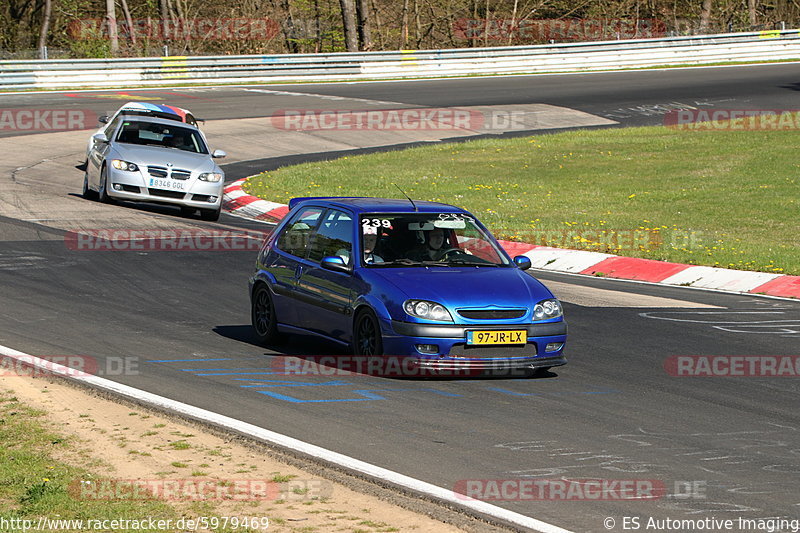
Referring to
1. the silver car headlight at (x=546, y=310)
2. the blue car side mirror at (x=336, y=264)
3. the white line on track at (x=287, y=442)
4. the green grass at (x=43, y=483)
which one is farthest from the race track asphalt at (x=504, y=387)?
the green grass at (x=43, y=483)

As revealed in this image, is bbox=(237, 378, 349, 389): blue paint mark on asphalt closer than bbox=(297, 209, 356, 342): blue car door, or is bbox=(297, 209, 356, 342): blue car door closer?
bbox=(237, 378, 349, 389): blue paint mark on asphalt

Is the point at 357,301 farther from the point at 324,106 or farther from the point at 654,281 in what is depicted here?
the point at 324,106

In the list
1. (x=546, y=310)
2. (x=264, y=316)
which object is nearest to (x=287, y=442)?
(x=546, y=310)

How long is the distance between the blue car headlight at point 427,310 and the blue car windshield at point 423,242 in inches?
33.1

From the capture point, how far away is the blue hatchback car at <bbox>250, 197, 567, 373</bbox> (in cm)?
942

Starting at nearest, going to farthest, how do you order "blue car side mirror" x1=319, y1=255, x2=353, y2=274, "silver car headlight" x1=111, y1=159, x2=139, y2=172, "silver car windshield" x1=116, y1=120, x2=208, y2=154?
"blue car side mirror" x1=319, y1=255, x2=353, y2=274 < "silver car headlight" x1=111, y1=159, x2=139, y2=172 < "silver car windshield" x1=116, y1=120, x2=208, y2=154

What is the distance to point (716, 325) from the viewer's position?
483 inches

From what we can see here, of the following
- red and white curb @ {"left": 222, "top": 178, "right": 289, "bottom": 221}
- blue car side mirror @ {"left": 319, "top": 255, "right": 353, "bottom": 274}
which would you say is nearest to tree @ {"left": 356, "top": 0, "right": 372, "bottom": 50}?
red and white curb @ {"left": 222, "top": 178, "right": 289, "bottom": 221}

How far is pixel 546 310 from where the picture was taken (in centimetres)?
977

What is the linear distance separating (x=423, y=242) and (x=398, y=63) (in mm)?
34837

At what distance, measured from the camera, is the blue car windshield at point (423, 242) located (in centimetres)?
1035

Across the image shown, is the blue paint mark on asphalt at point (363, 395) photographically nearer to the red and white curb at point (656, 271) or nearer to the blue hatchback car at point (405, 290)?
the blue hatchback car at point (405, 290)

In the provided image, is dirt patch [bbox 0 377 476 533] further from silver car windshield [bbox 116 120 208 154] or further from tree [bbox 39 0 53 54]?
tree [bbox 39 0 53 54]

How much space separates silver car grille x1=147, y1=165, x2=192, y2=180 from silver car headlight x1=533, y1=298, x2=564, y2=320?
11494 millimetres
